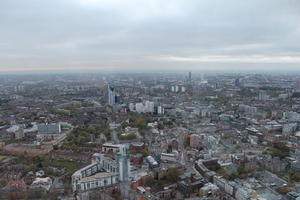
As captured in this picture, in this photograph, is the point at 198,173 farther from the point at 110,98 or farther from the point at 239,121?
the point at 110,98

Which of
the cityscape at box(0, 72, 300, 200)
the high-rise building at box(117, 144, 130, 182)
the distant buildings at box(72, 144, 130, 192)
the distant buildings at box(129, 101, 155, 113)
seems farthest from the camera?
the distant buildings at box(129, 101, 155, 113)

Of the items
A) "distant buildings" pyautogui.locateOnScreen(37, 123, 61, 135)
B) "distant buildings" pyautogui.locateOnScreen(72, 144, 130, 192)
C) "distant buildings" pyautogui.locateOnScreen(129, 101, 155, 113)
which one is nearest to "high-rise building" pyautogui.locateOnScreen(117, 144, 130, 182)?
"distant buildings" pyautogui.locateOnScreen(72, 144, 130, 192)

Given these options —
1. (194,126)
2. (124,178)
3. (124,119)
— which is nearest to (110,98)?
(124,119)

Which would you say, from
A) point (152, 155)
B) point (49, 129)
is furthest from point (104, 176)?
point (49, 129)

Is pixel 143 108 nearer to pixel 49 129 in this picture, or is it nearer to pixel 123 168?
pixel 49 129

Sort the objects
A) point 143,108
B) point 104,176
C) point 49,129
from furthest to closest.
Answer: point 143,108 < point 49,129 < point 104,176

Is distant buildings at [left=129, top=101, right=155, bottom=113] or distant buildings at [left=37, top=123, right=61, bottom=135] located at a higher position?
distant buildings at [left=129, top=101, right=155, bottom=113]

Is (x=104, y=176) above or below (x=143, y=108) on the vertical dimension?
below

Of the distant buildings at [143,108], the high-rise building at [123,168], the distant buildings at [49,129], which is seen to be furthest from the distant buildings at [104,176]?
the distant buildings at [143,108]

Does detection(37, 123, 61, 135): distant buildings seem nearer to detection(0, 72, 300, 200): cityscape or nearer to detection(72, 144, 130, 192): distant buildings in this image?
detection(0, 72, 300, 200): cityscape

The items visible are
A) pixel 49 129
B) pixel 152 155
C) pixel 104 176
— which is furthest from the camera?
pixel 49 129

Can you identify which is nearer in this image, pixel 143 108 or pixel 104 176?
pixel 104 176
